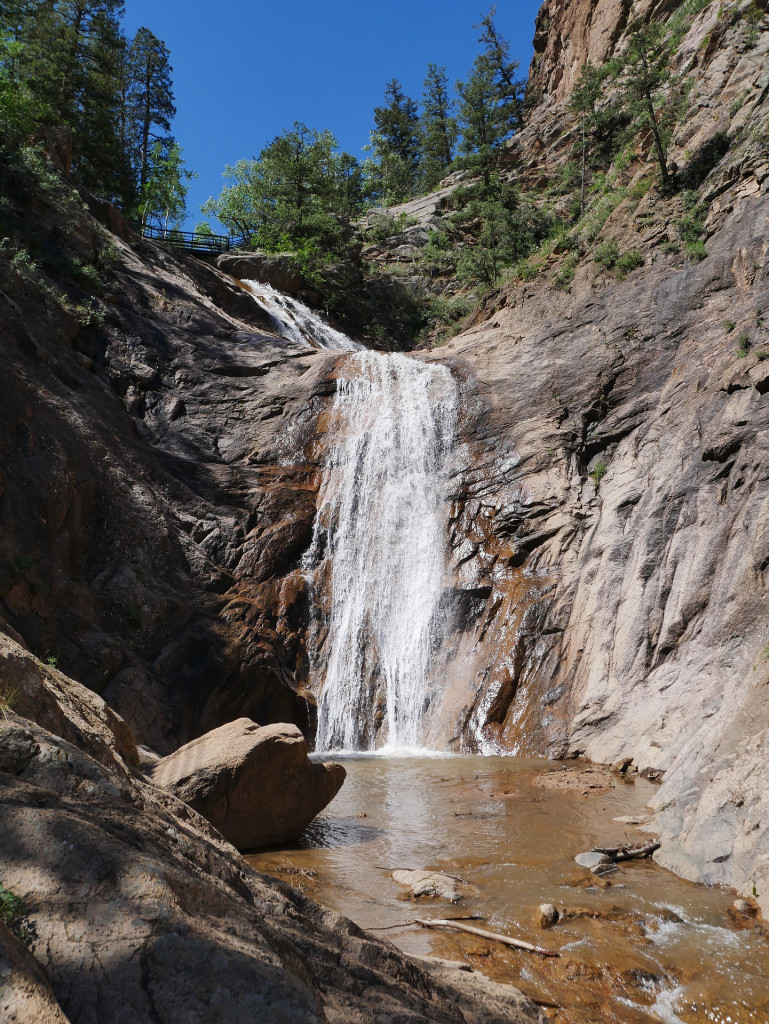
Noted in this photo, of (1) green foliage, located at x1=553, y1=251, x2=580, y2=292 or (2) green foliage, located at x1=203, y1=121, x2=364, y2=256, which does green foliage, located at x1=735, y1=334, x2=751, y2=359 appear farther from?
(2) green foliage, located at x1=203, y1=121, x2=364, y2=256

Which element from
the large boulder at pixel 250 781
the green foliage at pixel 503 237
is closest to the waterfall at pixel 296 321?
the green foliage at pixel 503 237

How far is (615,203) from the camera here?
22109 millimetres

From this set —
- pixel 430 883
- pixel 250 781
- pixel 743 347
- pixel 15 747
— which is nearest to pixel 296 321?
pixel 743 347

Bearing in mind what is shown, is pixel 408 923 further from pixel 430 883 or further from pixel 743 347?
pixel 743 347

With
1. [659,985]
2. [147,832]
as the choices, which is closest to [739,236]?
[659,985]

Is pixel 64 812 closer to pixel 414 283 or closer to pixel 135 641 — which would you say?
pixel 135 641

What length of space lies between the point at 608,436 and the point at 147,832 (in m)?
15.5

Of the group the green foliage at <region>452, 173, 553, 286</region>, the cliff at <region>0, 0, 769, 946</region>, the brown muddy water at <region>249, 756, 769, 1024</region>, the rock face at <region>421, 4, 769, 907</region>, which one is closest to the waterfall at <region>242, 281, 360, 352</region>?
the cliff at <region>0, 0, 769, 946</region>

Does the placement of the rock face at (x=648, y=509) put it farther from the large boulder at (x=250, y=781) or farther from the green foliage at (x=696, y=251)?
the large boulder at (x=250, y=781)

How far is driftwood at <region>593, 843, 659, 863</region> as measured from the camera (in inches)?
264

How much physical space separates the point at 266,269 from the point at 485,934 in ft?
105

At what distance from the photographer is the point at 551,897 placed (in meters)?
5.89

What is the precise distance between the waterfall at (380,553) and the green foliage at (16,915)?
513 inches

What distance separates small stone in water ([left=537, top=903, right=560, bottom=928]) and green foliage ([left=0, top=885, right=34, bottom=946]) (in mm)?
4471
